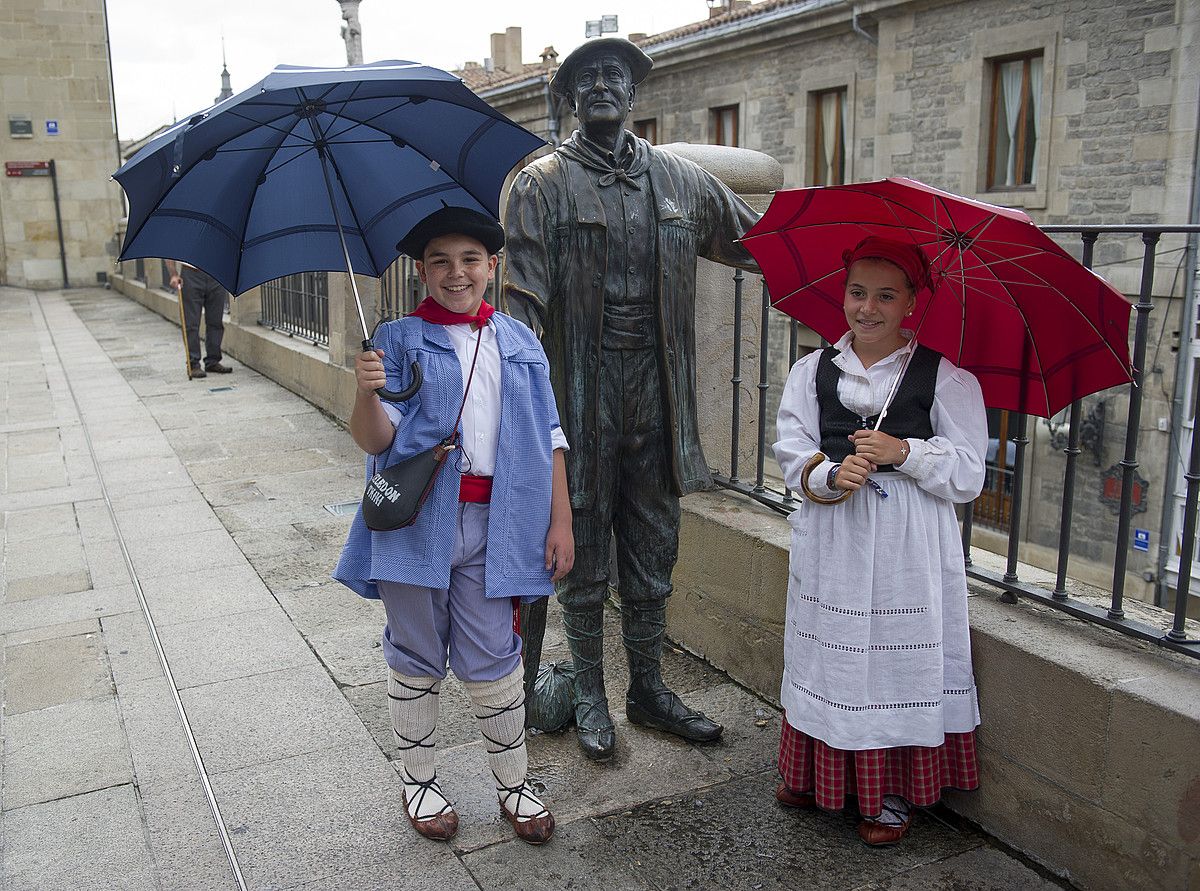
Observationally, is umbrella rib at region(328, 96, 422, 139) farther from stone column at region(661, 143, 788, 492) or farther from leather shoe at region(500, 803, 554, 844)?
leather shoe at region(500, 803, 554, 844)

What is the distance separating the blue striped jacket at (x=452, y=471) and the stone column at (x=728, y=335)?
4.45 ft

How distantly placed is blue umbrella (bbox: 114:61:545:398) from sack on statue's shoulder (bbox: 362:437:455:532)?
36cm

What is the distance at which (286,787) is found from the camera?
10.8 feet

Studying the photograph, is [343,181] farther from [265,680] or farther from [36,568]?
[36,568]

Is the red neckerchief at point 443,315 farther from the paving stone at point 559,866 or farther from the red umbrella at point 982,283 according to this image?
the paving stone at point 559,866

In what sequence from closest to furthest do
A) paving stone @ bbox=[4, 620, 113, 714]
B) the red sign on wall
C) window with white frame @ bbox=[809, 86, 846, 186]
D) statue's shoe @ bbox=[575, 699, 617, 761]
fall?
statue's shoe @ bbox=[575, 699, 617, 761] < paving stone @ bbox=[4, 620, 113, 714] < window with white frame @ bbox=[809, 86, 846, 186] < the red sign on wall

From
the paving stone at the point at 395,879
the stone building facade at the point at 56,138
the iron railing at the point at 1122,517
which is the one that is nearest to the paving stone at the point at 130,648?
the paving stone at the point at 395,879

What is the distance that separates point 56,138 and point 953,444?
27848mm

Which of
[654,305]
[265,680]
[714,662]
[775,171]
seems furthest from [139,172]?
[714,662]

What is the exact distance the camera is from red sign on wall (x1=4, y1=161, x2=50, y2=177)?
25.5 meters

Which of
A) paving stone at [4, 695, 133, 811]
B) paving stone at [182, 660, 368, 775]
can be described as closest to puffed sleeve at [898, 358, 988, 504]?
paving stone at [182, 660, 368, 775]

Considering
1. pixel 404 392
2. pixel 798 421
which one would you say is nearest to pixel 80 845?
pixel 404 392

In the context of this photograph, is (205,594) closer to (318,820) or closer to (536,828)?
(318,820)

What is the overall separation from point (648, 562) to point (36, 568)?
11.6 ft
